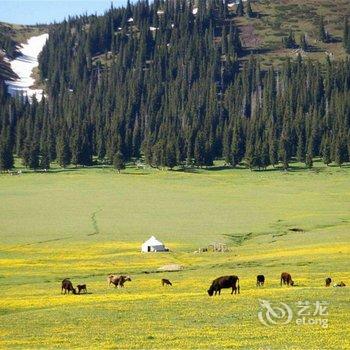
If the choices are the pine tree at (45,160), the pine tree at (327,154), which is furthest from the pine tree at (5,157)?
the pine tree at (327,154)

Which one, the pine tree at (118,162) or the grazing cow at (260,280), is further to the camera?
the pine tree at (118,162)

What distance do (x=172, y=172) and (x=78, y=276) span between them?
99795 mm

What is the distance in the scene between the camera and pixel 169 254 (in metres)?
65.9

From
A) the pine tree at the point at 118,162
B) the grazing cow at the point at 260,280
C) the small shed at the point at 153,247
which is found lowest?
the small shed at the point at 153,247

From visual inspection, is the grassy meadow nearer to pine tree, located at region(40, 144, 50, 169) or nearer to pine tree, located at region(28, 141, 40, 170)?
pine tree, located at region(40, 144, 50, 169)

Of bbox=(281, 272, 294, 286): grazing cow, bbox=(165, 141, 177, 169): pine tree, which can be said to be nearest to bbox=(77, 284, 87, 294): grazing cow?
bbox=(281, 272, 294, 286): grazing cow

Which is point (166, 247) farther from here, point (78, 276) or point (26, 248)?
point (78, 276)

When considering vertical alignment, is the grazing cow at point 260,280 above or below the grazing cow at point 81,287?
above

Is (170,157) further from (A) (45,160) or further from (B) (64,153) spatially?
(A) (45,160)

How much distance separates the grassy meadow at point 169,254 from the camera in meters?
27.2

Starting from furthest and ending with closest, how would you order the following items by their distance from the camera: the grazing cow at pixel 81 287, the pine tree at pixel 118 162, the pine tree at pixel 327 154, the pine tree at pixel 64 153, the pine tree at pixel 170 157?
the pine tree at pixel 64 153 < the pine tree at pixel 170 157 < the pine tree at pixel 327 154 < the pine tree at pixel 118 162 < the grazing cow at pixel 81 287

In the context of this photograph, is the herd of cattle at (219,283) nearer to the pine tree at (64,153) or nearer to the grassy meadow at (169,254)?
the grassy meadow at (169,254)

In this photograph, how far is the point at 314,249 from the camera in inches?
2408

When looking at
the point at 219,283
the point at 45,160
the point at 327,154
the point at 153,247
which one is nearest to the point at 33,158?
the point at 45,160
